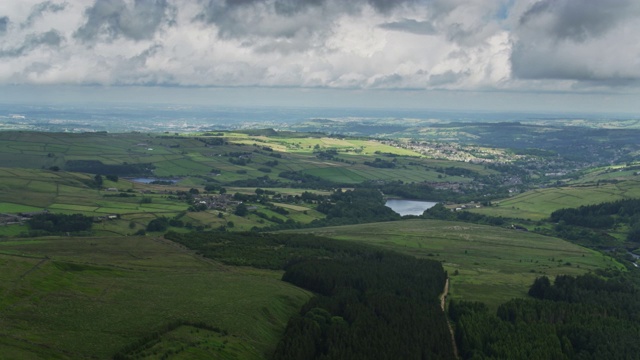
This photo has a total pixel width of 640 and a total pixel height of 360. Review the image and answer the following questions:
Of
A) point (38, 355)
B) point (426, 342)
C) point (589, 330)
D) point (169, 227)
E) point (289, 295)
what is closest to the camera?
point (38, 355)

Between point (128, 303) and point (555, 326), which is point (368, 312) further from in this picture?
point (128, 303)

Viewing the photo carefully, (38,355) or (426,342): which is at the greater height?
(38,355)

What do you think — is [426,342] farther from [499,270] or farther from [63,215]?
[63,215]

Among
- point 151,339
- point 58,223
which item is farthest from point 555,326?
point 58,223

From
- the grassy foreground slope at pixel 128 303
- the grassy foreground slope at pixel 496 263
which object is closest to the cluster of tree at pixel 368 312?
the grassy foreground slope at pixel 128 303

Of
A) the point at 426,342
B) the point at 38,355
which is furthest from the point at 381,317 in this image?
the point at 38,355

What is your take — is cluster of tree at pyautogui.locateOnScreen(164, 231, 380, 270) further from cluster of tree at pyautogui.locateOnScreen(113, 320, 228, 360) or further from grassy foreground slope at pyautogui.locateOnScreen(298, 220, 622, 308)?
Answer: cluster of tree at pyautogui.locateOnScreen(113, 320, 228, 360)

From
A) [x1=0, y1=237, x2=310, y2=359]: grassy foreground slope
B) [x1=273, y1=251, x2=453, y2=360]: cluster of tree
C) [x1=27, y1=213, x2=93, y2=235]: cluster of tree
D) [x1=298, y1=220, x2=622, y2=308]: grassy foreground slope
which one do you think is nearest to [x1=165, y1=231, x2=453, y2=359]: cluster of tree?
[x1=273, y1=251, x2=453, y2=360]: cluster of tree
